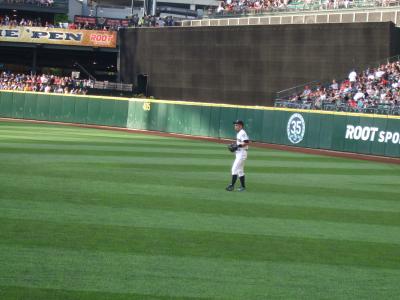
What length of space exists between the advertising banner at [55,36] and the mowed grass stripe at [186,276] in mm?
46895

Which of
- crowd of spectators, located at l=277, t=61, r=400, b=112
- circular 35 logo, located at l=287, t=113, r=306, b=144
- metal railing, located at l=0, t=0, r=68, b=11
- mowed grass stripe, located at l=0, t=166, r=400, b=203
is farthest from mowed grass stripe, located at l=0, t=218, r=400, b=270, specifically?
metal railing, located at l=0, t=0, r=68, b=11

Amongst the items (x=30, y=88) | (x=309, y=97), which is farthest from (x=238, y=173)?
(x=30, y=88)

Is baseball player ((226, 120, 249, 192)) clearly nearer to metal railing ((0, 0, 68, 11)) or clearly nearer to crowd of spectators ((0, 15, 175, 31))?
crowd of spectators ((0, 15, 175, 31))

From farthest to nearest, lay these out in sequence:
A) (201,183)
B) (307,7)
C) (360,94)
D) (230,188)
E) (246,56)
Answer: (246,56), (307,7), (360,94), (201,183), (230,188)

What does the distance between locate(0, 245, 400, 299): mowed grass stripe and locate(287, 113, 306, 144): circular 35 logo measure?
21989 millimetres

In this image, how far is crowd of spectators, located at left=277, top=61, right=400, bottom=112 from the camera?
3061 cm

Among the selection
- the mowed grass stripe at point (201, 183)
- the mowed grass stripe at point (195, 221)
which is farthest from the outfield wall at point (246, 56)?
the mowed grass stripe at point (195, 221)

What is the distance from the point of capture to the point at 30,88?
48188 millimetres

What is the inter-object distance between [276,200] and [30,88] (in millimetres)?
35781

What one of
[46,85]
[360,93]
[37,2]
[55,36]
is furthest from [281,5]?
[37,2]

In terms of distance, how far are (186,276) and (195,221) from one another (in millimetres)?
3364

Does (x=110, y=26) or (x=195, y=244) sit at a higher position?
(x=110, y=26)

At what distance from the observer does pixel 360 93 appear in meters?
31.8

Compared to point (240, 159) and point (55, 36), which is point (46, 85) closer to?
point (55, 36)
